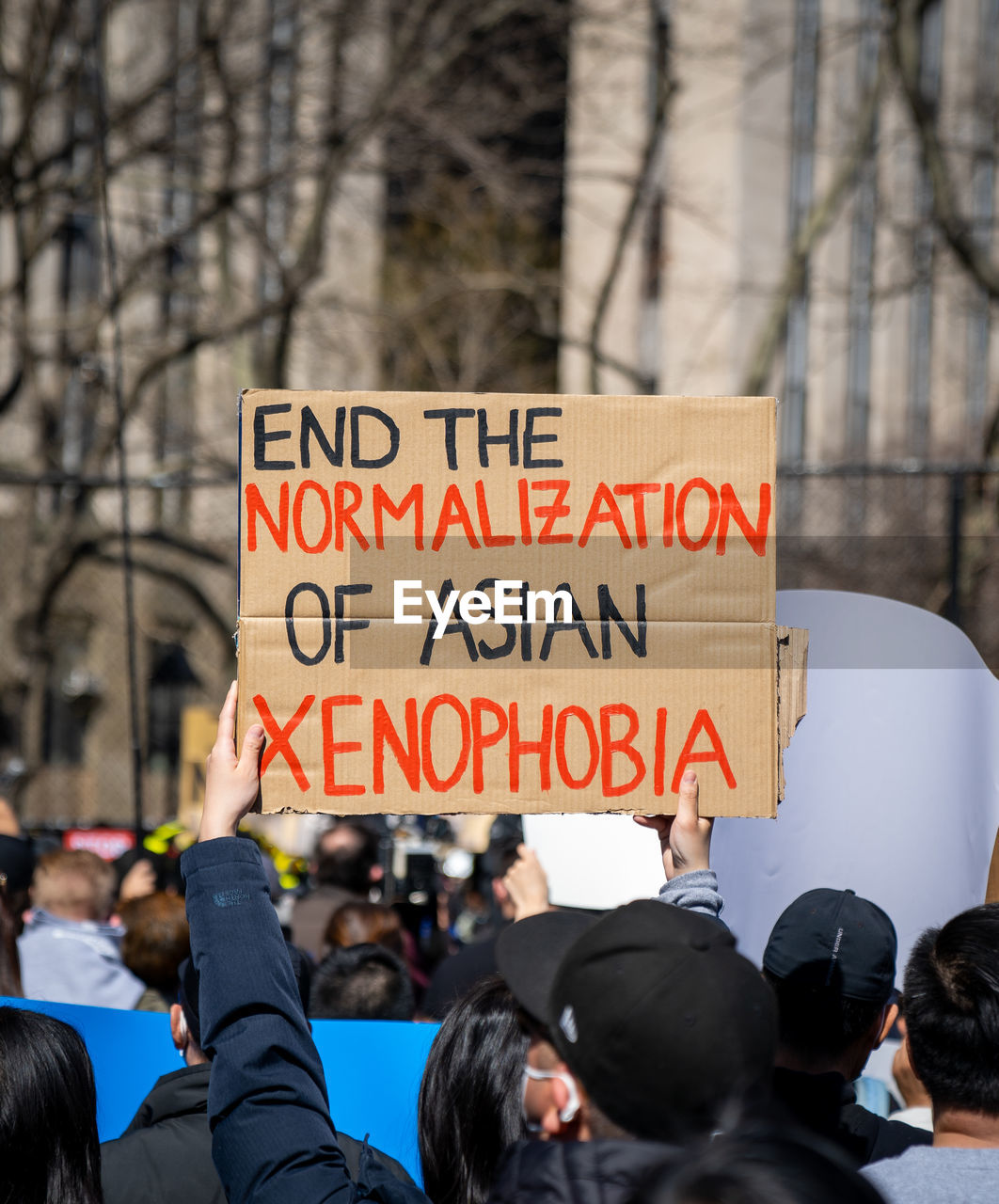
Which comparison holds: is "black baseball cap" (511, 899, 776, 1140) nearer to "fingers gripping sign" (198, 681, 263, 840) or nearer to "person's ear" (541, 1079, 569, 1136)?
"person's ear" (541, 1079, 569, 1136)

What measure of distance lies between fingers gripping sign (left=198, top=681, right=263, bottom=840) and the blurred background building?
2.89 metres

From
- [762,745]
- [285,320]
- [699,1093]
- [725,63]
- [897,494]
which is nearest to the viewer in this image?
[699,1093]

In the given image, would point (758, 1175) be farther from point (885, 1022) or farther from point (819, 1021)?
point (885, 1022)

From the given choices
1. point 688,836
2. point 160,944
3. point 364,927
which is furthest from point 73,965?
point 688,836

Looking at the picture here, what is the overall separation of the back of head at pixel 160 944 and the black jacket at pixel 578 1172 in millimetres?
2377

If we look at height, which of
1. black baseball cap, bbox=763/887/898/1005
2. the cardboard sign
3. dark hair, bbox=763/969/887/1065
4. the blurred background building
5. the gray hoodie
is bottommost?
the gray hoodie

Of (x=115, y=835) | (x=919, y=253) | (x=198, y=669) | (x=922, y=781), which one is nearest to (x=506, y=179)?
(x=919, y=253)

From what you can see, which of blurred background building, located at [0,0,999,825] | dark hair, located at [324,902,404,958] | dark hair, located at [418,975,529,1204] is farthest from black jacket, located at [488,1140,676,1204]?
blurred background building, located at [0,0,999,825]

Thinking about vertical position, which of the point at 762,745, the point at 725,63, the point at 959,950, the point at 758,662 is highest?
the point at 725,63

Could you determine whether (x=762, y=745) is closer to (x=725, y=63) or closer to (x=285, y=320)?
(x=285, y=320)

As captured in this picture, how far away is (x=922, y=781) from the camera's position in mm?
3170

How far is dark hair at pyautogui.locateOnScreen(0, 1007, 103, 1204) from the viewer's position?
5.72 feet

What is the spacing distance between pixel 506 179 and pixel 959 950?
34.8 feet

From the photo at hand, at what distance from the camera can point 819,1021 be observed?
229 cm
